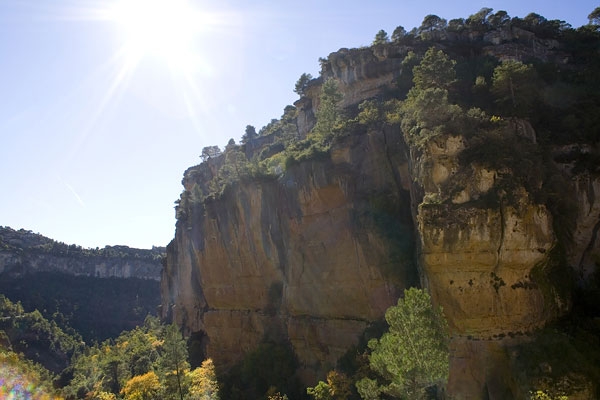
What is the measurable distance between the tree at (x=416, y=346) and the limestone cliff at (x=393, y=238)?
0.75 m

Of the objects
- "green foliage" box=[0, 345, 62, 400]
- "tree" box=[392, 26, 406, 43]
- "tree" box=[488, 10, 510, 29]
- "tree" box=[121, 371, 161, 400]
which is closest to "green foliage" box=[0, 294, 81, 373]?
A: "green foliage" box=[0, 345, 62, 400]

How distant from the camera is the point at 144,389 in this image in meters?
44.1

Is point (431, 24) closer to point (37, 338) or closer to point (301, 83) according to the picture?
point (301, 83)

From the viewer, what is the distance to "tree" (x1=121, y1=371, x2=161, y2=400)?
4212 cm

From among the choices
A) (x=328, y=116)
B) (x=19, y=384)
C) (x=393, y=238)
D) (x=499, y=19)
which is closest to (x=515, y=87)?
(x=393, y=238)

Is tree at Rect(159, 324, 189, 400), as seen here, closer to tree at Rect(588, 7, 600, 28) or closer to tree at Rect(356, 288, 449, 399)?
tree at Rect(356, 288, 449, 399)

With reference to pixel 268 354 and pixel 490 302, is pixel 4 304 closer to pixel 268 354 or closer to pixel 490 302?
pixel 268 354

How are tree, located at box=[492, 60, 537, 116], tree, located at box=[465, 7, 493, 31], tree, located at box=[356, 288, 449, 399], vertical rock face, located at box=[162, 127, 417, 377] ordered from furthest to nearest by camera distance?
tree, located at box=[465, 7, 493, 31] → vertical rock face, located at box=[162, 127, 417, 377] → tree, located at box=[492, 60, 537, 116] → tree, located at box=[356, 288, 449, 399]

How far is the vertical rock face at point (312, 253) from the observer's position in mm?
31203

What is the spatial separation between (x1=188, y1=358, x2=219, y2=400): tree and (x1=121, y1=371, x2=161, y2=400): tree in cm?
364

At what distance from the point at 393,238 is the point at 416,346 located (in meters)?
11.2

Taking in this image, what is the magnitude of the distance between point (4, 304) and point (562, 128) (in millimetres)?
107410

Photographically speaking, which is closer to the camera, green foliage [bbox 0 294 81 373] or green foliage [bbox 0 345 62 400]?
green foliage [bbox 0 345 62 400]

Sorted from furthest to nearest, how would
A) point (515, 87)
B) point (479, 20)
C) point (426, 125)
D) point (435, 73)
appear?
point (479, 20)
point (435, 73)
point (515, 87)
point (426, 125)
